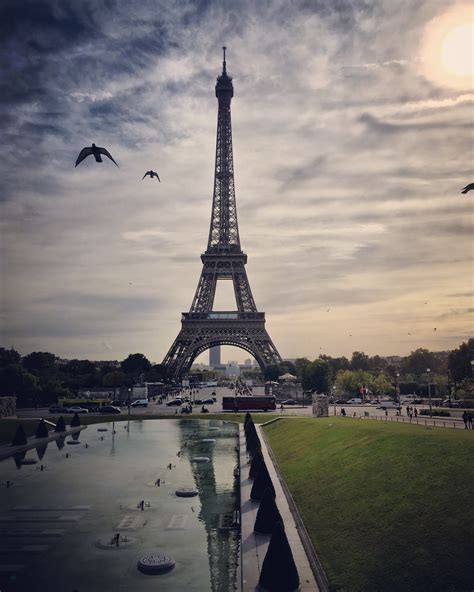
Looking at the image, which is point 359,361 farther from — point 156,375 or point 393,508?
point 393,508

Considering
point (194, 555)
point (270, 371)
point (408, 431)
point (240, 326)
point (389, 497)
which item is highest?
point (240, 326)

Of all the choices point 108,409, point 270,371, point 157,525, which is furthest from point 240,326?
point 157,525

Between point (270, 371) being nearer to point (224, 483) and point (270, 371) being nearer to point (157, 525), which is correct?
point (224, 483)

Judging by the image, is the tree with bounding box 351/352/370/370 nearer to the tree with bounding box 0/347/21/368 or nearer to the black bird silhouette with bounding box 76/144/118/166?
the tree with bounding box 0/347/21/368

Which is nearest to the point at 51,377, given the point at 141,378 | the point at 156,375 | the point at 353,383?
the point at 141,378

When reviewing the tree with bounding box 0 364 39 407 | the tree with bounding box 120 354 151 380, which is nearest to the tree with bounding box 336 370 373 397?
the tree with bounding box 120 354 151 380

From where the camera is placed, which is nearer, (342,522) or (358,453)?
(342,522)
